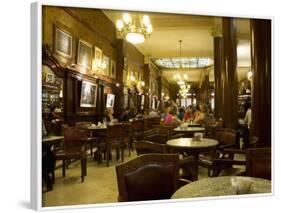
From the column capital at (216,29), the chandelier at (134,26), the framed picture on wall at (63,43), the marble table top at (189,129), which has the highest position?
the column capital at (216,29)

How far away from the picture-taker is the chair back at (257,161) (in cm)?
250

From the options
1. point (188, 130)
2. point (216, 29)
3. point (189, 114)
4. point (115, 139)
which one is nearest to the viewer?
point (216, 29)

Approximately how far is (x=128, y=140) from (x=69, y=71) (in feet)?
3.72

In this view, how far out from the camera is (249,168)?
2492mm

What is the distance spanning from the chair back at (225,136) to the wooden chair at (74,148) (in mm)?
1788

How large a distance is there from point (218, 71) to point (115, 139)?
1.97m

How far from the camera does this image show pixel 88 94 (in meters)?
3.65

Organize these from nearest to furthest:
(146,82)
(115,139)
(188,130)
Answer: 1. (146,82)
2. (115,139)
3. (188,130)

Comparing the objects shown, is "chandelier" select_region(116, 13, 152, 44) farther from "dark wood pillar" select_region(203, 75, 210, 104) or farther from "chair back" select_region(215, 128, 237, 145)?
"chair back" select_region(215, 128, 237, 145)

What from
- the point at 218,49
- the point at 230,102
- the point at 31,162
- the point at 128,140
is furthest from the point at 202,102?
the point at 31,162

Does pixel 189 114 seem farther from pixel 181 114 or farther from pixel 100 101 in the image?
pixel 100 101

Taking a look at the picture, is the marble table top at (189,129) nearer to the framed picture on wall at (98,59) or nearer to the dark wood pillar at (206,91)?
the dark wood pillar at (206,91)

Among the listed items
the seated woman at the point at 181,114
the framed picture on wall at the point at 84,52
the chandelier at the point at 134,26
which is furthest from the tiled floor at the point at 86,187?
the chandelier at the point at 134,26

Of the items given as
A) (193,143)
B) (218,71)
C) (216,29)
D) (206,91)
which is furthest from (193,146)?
(206,91)
